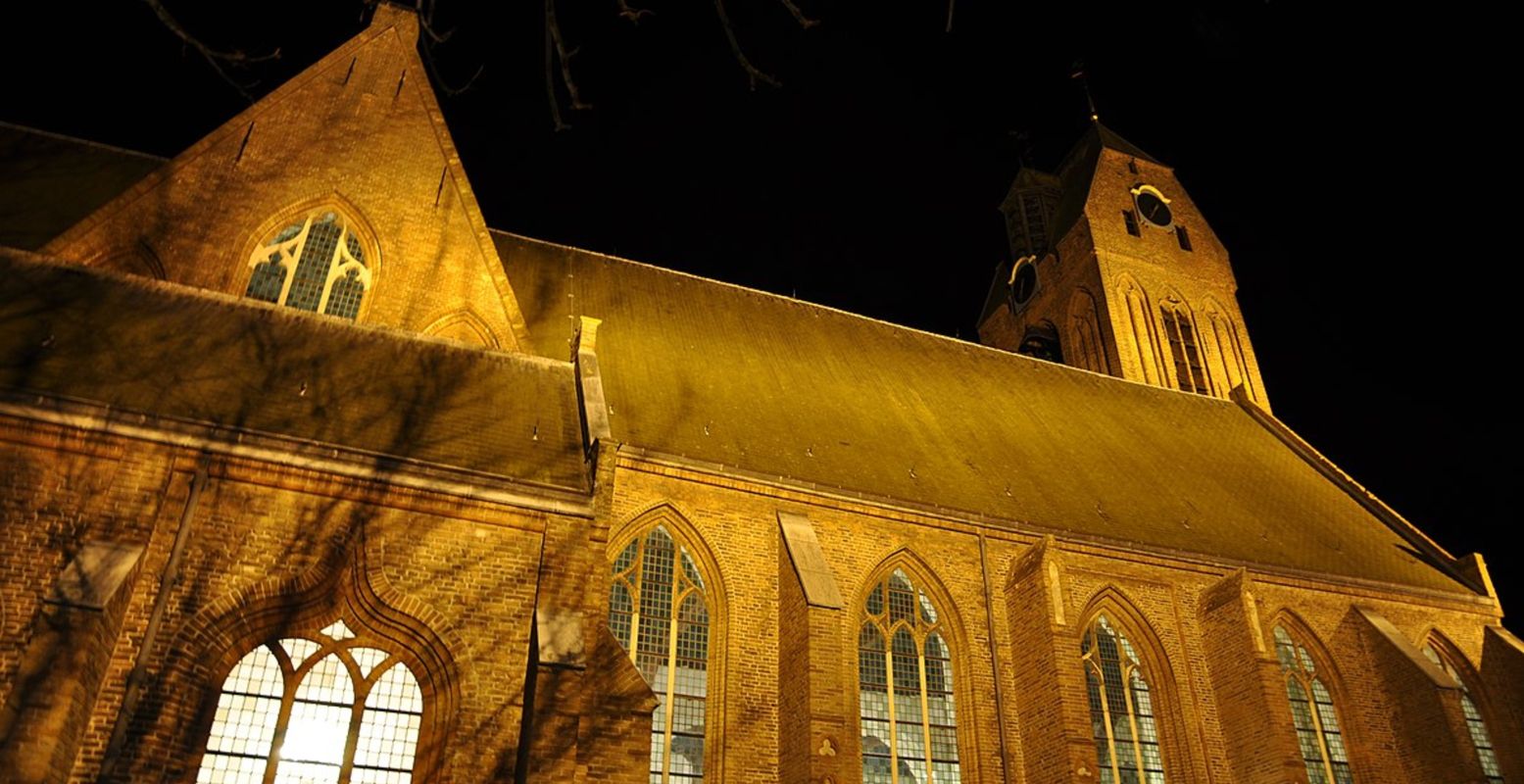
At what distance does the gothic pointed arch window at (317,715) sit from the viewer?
32.6ft

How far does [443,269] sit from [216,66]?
31.2ft

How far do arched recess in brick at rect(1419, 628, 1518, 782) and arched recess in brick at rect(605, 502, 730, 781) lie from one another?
13221 mm

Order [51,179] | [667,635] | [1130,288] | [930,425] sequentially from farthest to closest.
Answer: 1. [1130,288]
2. [930,425]
3. [51,179]
4. [667,635]

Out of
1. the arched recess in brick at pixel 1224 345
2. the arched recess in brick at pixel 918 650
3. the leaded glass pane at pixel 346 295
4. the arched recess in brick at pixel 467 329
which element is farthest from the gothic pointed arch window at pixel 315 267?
the arched recess in brick at pixel 1224 345

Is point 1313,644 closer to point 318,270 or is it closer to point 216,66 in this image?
point 318,270

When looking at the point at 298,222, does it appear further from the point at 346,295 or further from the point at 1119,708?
the point at 1119,708

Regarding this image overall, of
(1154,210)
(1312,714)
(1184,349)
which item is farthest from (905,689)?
(1154,210)

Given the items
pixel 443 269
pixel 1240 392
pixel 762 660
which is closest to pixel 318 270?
pixel 443 269

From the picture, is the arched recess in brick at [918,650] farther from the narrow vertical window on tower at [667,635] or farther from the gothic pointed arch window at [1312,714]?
the gothic pointed arch window at [1312,714]

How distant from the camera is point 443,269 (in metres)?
15.5

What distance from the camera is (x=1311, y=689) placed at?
17.8m

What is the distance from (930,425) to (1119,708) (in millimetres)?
5922

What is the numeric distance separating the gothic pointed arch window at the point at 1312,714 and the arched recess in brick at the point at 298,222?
15.7 metres

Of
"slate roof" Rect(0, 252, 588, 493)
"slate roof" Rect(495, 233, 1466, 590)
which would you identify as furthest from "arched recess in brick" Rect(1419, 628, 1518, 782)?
"slate roof" Rect(0, 252, 588, 493)
